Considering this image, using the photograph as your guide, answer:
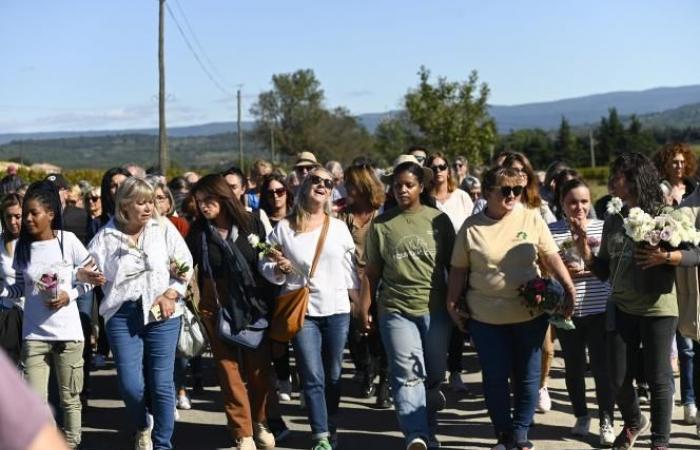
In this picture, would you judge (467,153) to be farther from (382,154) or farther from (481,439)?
(481,439)

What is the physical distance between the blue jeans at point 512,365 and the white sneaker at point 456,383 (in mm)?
2538

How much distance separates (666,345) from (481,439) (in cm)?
173

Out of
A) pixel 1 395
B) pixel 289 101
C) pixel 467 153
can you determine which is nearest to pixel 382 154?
pixel 289 101

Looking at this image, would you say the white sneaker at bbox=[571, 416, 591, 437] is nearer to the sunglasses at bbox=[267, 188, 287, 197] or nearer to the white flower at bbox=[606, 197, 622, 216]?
the white flower at bbox=[606, 197, 622, 216]

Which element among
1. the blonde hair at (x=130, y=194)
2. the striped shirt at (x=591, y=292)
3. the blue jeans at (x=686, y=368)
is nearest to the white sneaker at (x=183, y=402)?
the blonde hair at (x=130, y=194)

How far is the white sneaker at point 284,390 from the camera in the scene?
962 cm

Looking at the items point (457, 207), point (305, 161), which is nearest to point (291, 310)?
point (457, 207)

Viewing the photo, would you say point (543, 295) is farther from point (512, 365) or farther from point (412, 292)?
point (412, 292)

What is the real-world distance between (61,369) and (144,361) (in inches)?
22.8

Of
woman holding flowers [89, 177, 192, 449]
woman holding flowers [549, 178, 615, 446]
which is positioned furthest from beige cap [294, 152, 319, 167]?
woman holding flowers [549, 178, 615, 446]

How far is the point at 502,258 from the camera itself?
22.7ft

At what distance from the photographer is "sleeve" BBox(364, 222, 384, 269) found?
7.39m

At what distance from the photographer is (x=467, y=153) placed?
2115 inches

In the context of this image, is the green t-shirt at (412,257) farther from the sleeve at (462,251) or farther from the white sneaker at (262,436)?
the white sneaker at (262,436)
